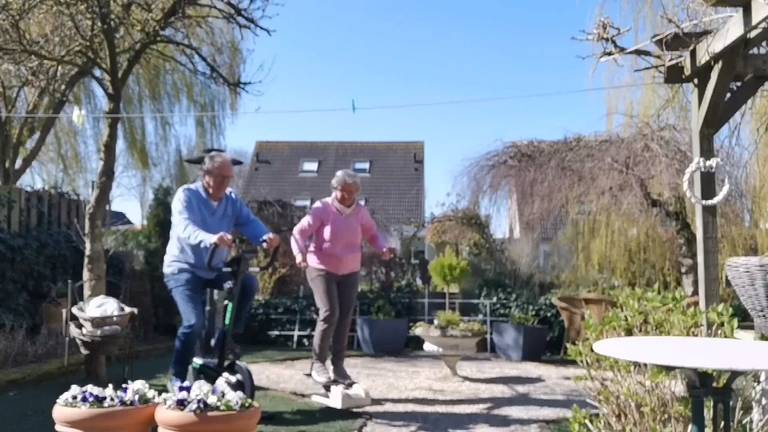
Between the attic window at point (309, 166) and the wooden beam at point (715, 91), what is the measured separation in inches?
753

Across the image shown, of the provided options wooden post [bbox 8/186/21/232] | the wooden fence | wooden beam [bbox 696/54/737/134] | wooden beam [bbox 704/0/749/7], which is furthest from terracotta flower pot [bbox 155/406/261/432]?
wooden post [bbox 8/186/21/232]

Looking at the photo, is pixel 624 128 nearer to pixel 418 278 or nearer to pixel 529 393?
pixel 418 278

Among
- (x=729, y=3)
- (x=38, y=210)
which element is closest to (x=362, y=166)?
(x=38, y=210)

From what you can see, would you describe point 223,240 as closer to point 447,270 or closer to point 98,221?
point 98,221

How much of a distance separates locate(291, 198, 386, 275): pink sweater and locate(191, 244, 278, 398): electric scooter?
0.84 meters

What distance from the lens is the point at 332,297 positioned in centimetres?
489

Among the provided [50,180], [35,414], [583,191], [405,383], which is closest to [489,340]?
[583,191]

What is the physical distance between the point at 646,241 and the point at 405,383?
181 inches

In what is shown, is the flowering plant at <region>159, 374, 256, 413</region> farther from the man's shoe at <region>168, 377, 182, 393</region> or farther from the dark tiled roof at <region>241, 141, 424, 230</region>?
the dark tiled roof at <region>241, 141, 424, 230</region>

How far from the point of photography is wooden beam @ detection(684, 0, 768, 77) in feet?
11.3

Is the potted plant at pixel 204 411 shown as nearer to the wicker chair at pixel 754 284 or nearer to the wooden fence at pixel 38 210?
the wicker chair at pixel 754 284

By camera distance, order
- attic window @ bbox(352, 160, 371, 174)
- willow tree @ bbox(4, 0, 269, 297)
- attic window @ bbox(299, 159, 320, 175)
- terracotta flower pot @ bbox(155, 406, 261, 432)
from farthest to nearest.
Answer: attic window @ bbox(352, 160, 371, 174)
attic window @ bbox(299, 159, 320, 175)
willow tree @ bbox(4, 0, 269, 297)
terracotta flower pot @ bbox(155, 406, 261, 432)

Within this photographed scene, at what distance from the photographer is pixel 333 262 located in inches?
193

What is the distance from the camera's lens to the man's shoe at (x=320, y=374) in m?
4.81
